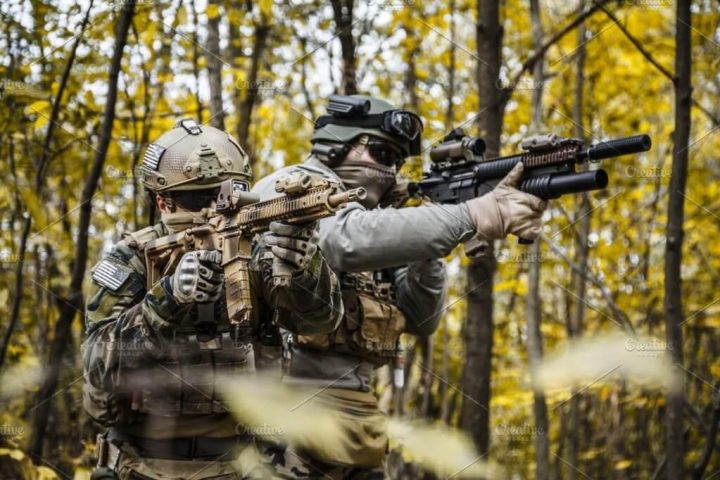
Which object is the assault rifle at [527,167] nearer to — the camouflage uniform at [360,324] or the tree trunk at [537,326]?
the camouflage uniform at [360,324]

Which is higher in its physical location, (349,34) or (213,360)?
(349,34)

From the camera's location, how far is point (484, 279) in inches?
204

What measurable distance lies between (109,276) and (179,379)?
46cm

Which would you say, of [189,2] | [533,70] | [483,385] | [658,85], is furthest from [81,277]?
[658,85]

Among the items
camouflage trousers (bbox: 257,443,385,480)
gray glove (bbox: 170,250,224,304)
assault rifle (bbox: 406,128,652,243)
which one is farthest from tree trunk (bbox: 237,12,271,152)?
gray glove (bbox: 170,250,224,304)

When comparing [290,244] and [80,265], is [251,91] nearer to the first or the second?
[80,265]

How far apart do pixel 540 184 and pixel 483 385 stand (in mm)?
2153

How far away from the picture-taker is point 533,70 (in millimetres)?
6531

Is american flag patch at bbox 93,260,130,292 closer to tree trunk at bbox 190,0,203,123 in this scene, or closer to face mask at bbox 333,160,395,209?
face mask at bbox 333,160,395,209

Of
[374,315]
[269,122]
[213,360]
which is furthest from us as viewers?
[269,122]

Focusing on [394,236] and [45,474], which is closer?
[394,236]

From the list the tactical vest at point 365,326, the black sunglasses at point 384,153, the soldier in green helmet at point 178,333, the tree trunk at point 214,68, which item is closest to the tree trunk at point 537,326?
the black sunglasses at point 384,153

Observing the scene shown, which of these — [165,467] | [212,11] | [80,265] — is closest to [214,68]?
[212,11]

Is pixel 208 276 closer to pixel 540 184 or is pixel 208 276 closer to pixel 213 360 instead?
pixel 213 360
